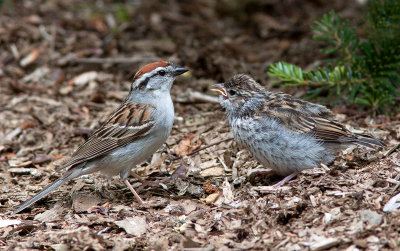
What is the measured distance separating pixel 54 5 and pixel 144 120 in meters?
6.36

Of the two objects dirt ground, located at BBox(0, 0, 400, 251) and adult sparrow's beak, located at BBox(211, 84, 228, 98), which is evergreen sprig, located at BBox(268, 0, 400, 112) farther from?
adult sparrow's beak, located at BBox(211, 84, 228, 98)

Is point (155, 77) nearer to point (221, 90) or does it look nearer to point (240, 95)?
point (221, 90)

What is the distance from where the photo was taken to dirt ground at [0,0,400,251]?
4.76 m

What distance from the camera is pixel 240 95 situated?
20.3 feet

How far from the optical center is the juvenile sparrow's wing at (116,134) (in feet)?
19.9

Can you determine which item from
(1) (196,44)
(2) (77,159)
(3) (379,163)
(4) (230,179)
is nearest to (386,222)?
(3) (379,163)

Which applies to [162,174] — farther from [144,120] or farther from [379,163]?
[379,163]

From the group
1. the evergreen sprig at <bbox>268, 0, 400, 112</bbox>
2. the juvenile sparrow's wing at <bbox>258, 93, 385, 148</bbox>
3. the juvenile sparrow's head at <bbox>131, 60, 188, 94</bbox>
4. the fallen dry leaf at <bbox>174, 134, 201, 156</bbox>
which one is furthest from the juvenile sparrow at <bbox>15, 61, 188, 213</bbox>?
the evergreen sprig at <bbox>268, 0, 400, 112</bbox>

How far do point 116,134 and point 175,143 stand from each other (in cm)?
126

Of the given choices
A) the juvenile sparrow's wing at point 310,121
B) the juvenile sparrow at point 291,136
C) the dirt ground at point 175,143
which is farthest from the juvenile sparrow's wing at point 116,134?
the juvenile sparrow's wing at point 310,121

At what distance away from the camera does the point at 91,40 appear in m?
10.3

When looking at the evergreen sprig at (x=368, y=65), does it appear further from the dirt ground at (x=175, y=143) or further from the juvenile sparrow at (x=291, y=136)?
the juvenile sparrow at (x=291, y=136)

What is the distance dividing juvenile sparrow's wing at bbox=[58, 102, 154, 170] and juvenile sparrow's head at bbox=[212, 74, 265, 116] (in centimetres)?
92

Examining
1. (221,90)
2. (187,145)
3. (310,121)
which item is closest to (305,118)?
(310,121)
